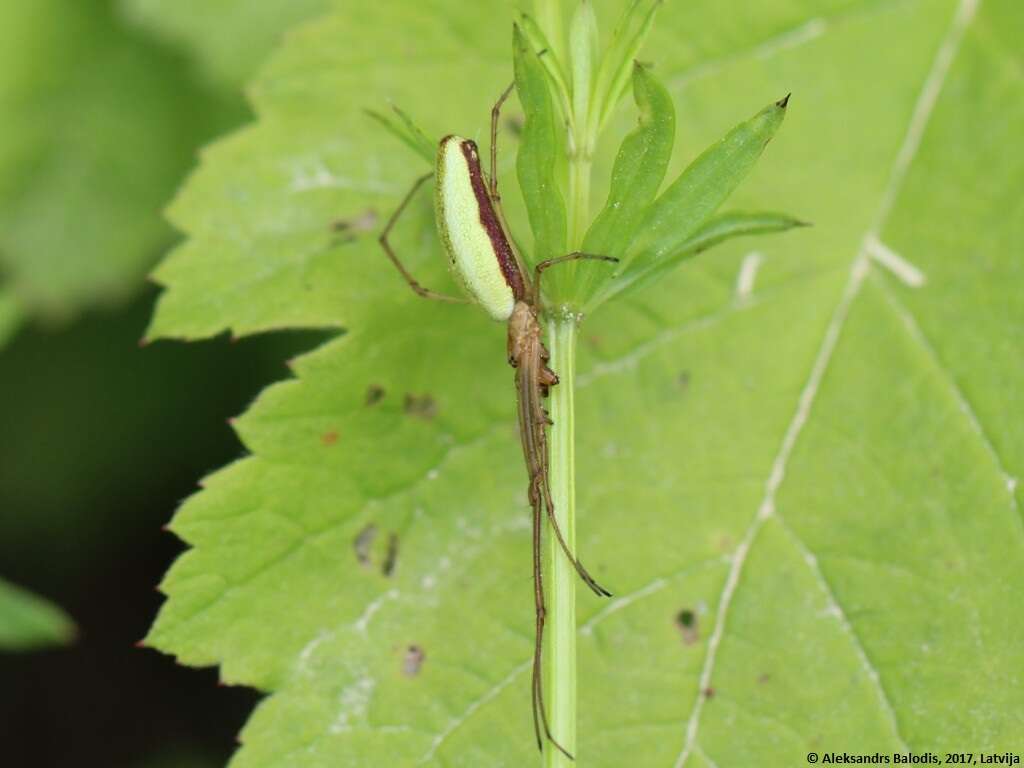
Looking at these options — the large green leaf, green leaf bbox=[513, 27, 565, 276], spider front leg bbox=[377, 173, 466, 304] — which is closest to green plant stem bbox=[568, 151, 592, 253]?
green leaf bbox=[513, 27, 565, 276]

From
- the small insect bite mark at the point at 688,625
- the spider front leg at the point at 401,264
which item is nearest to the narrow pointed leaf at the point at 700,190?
the spider front leg at the point at 401,264

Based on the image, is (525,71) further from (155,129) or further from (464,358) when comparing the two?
(155,129)

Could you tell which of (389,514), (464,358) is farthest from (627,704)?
(464,358)

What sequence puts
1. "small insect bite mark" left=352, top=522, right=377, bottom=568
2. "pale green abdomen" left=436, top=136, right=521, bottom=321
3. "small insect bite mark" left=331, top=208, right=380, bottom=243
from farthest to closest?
"small insect bite mark" left=331, top=208, right=380, bottom=243
"small insect bite mark" left=352, top=522, right=377, bottom=568
"pale green abdomen" left=436, top=136, right=521, bottom=321

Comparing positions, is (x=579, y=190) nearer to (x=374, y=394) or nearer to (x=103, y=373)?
(x=374, y=394)

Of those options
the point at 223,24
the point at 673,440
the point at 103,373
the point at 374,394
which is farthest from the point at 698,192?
the point at 103,373

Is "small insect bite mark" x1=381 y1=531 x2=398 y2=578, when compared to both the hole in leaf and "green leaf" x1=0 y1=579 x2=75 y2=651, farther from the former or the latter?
"green leaf" x1=0 y1=579 x2=75 y2=651

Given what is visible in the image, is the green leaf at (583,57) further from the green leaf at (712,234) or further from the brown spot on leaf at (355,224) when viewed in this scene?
the brown spot on leaf at (355,224)
